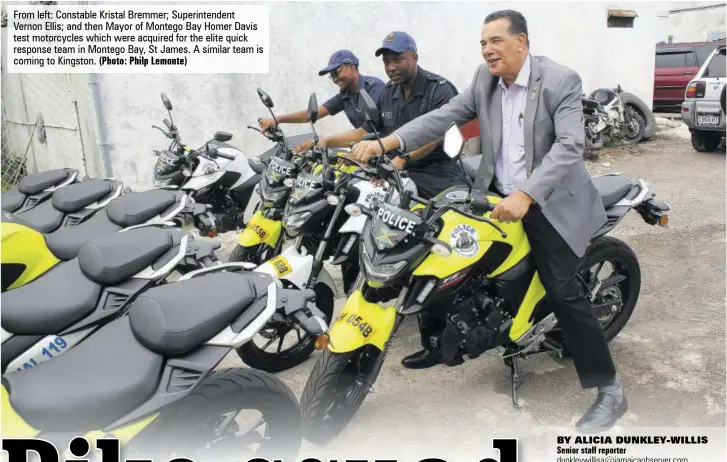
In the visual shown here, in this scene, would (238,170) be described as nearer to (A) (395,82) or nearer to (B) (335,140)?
(B) (335,140)

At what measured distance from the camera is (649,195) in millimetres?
3492

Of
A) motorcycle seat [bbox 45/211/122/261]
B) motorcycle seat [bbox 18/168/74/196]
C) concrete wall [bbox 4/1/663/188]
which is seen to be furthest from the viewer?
concrete wall [bbox 4/1/663/188]

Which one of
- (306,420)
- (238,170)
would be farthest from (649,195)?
(238,170)

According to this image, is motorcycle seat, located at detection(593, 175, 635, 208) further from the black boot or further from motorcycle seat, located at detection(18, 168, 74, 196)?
motorcycle seat, located at detection(18, 168, 74, 196)

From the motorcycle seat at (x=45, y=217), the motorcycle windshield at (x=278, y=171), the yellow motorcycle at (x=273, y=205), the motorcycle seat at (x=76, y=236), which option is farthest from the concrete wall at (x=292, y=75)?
the motorcycle windshield at (x=278, y=171)

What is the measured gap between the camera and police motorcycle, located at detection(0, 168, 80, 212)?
4932 mm

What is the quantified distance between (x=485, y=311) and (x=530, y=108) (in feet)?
3.09

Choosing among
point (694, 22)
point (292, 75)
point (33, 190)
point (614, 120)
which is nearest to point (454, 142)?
point (33, 190)

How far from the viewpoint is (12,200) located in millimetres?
4957

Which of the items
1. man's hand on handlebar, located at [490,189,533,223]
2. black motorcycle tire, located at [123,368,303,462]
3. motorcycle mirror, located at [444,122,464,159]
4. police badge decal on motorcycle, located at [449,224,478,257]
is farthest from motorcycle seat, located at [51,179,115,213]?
man's hand on handlebar, located at [490,189,533,223]

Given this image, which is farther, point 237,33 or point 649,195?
point 237,33

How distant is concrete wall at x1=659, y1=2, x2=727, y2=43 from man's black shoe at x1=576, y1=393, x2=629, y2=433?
613 inches

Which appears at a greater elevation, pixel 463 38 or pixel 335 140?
pixel 463 38
